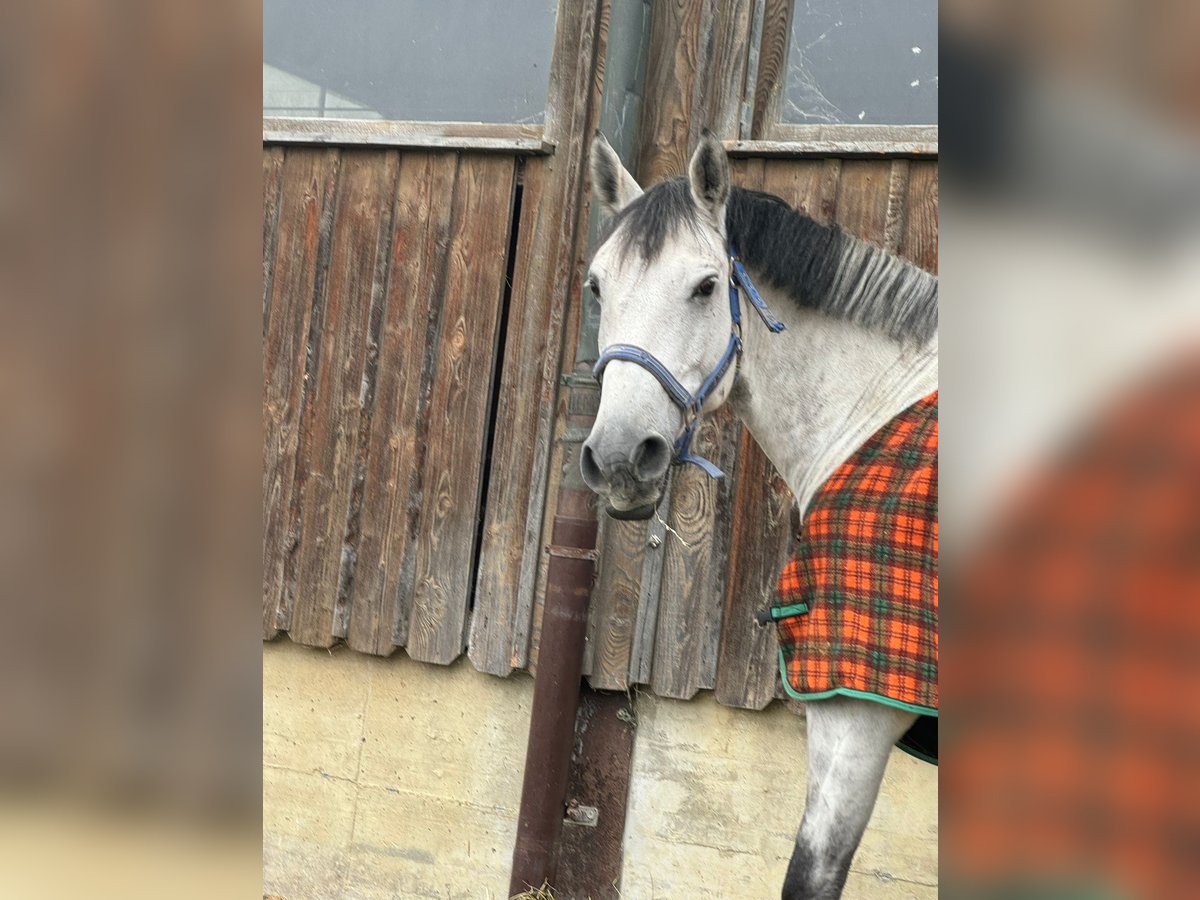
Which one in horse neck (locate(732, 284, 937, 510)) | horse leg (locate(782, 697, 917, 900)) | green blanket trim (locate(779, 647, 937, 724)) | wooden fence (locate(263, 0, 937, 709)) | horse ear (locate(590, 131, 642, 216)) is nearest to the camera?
green blanket trim (locate(779, 647, 937, 724))

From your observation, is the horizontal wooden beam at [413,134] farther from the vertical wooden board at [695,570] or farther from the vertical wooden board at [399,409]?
the vertical wooden board at [695,570]

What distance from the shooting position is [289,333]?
445 centimetres

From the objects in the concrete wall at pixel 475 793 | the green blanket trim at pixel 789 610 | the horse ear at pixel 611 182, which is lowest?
the concrete wall at pixel 475 793

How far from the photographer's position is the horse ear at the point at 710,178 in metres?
2.60

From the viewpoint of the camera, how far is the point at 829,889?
7.46 feet

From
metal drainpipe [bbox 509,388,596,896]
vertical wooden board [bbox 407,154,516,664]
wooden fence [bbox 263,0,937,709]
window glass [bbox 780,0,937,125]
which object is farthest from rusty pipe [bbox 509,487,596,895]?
window glass [bbox 780,0,937,125]

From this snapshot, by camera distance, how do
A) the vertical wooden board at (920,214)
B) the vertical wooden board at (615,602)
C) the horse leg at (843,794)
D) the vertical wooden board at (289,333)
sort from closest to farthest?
the horse leg at (843,794)
the vertical wooden board at (920,214)
the vertical wooden board at (615,602)
the vertical wooden board at (289,333)

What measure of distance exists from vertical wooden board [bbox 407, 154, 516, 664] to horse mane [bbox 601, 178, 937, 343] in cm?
151

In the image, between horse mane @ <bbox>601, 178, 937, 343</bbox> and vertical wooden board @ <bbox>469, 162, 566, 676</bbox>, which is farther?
vertical wooden board @ <bbox>469, 162, 566, 676</bbox>

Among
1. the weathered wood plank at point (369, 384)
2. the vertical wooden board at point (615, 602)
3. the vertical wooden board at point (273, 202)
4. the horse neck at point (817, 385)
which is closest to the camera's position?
the horse neck at point (817, 385)

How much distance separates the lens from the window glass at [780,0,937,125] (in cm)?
373

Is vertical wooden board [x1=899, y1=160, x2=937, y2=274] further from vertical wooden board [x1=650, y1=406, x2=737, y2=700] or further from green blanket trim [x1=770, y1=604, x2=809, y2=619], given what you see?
green blanket trim [x1=770, y1=604, x2=809, y2=619]

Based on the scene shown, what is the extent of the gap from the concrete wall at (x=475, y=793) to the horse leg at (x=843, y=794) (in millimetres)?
1240
